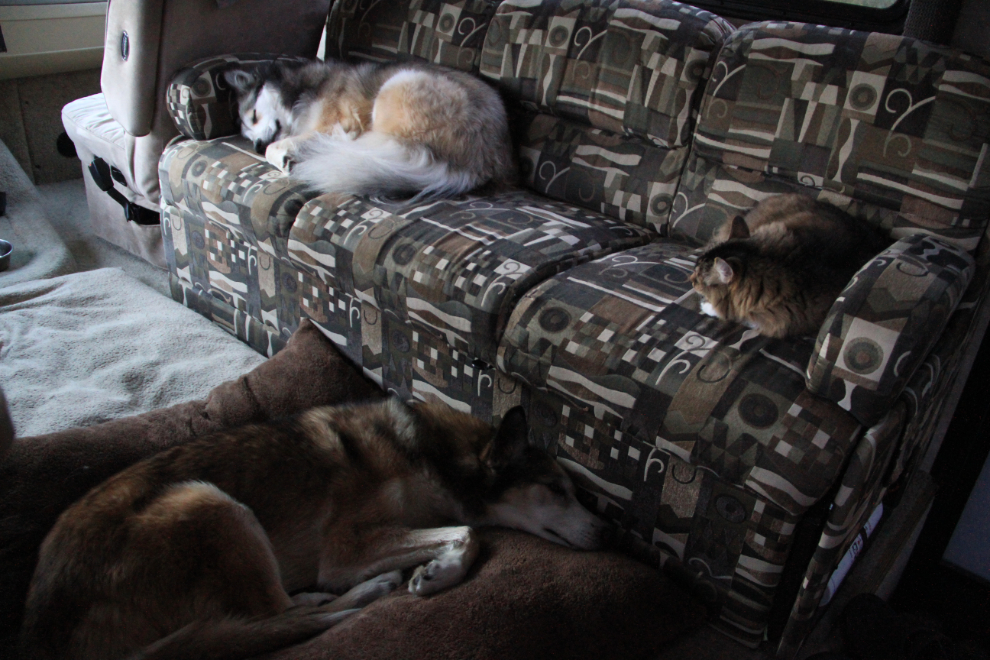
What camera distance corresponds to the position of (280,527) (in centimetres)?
159

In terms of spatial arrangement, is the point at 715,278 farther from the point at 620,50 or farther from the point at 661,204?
the point at 620,50

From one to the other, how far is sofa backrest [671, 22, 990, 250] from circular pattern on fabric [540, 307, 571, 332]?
740 mm

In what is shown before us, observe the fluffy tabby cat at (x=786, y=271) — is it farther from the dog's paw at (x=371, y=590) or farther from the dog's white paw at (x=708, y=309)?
the dog's paw at (x=371, y=590)

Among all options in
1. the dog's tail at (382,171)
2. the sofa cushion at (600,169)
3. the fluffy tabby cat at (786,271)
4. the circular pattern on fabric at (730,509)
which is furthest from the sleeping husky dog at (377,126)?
the circular pattern on fabric at (730,509)

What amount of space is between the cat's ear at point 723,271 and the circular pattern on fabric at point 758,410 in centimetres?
32

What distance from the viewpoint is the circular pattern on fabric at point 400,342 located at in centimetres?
215

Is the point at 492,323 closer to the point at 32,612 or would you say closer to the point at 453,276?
the point at 453,276

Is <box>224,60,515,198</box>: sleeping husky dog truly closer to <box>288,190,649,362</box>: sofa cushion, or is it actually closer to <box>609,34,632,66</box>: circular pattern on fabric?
<box>288,190,649,362</box>: sofa cushion

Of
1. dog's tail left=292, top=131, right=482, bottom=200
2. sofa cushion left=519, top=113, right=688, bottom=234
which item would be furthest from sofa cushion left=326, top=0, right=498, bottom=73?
dog's tail left=292, top=131, right=482, bottom=200

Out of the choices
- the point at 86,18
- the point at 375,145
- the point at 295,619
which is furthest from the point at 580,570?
the point at 86,18

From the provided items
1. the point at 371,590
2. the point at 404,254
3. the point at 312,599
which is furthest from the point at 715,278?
the point at 312,599

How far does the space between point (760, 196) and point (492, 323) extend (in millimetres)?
948

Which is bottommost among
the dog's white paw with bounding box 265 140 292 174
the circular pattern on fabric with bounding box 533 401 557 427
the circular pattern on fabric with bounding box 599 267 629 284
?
the circular pattern on fabric with bounding box 533 401 557 427

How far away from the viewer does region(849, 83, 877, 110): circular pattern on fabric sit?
1.97 m
